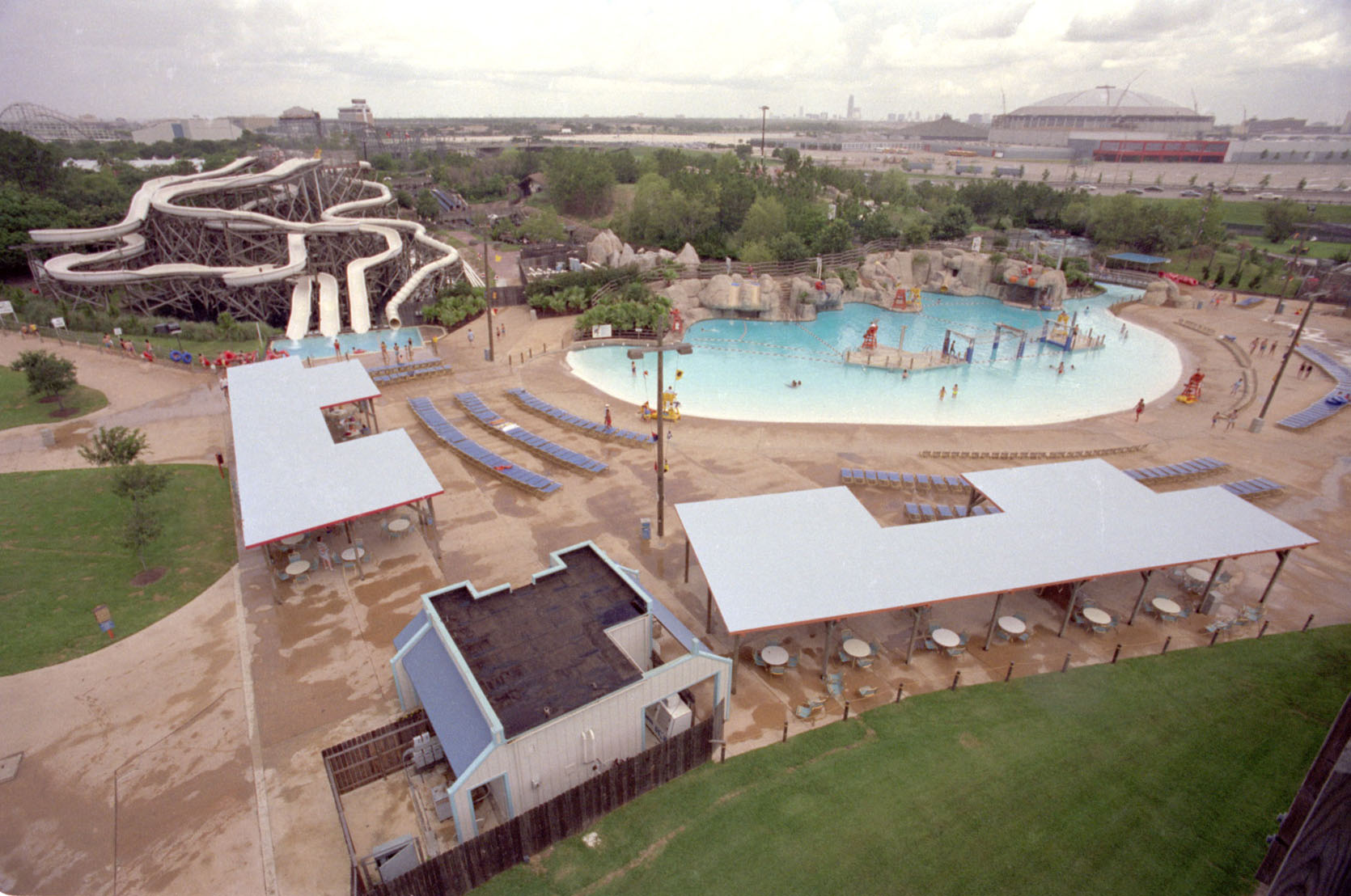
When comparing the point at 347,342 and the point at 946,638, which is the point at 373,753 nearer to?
the point at 946,638

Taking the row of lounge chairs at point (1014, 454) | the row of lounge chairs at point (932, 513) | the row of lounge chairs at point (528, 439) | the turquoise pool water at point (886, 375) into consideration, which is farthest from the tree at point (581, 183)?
the row of lounge chairs at point (932, 513)

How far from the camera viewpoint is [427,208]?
82562 mm

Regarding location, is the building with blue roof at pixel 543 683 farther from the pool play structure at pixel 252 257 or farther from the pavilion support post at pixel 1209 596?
the pool play structure at pixel 252 257

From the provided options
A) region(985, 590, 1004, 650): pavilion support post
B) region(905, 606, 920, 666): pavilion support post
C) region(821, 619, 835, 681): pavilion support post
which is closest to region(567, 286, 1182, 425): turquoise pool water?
region(985, 590, 1004, 650): pavilion support post

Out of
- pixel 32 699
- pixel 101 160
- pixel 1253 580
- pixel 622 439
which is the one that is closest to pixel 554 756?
pixel 32 699

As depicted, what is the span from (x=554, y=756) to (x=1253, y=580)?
65.5ft

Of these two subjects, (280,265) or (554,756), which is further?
(280,265)

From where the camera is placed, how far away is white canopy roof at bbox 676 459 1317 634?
574 inches

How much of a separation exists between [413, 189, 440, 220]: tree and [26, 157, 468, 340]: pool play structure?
21.4m

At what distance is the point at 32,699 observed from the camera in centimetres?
1432

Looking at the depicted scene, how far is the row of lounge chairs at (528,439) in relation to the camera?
24.2 m

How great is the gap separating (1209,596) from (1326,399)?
2416cm

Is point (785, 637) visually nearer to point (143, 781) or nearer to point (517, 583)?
point (517, 583)

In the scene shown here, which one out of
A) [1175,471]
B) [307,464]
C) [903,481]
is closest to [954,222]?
[1175,471]
